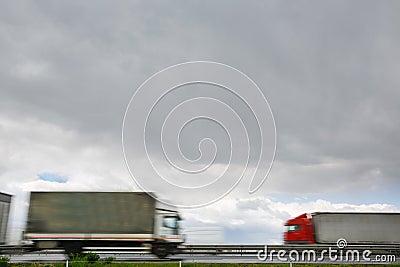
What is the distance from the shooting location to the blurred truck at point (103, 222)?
93.0ft

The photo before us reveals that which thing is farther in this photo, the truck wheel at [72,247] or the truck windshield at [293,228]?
the truck windshield at [293,228]

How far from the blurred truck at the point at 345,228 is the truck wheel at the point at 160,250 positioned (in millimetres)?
12242

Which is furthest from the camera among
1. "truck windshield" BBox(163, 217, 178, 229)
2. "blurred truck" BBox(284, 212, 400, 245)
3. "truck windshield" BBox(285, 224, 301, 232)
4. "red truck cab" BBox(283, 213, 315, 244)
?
"truck windshield" BBox(285, 224, 301, 232)

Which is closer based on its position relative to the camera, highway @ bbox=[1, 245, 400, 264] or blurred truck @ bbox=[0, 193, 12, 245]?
blurred truck @ bbox=[0, 193, 12, 245]

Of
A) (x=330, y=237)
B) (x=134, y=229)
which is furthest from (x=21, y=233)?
(x=330, y=237)

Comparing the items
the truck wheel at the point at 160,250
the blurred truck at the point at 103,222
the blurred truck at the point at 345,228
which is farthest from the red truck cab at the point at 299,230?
the truck wheel at the point at 160,250

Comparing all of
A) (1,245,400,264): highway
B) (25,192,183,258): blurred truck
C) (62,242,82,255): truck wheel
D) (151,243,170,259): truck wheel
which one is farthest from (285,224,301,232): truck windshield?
(62,242,82,255): truck wheel

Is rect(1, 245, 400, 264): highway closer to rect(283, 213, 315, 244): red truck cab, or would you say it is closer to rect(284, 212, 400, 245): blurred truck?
rect(284, 212, 400, 245): blurred truck

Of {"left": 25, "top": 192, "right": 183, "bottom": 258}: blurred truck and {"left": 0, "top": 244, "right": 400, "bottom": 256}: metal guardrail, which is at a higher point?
{"left": 25, "top": 192, "right": 183, "bottom": 258}: blurred truck

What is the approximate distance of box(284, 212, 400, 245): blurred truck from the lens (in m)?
35.8

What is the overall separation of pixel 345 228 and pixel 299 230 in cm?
363

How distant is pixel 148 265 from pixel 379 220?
22103 millimetres

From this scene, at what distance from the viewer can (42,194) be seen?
29.5m

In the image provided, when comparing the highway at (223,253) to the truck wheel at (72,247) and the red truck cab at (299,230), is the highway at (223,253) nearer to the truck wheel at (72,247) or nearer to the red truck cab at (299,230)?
the truck wheel at (72,247)
